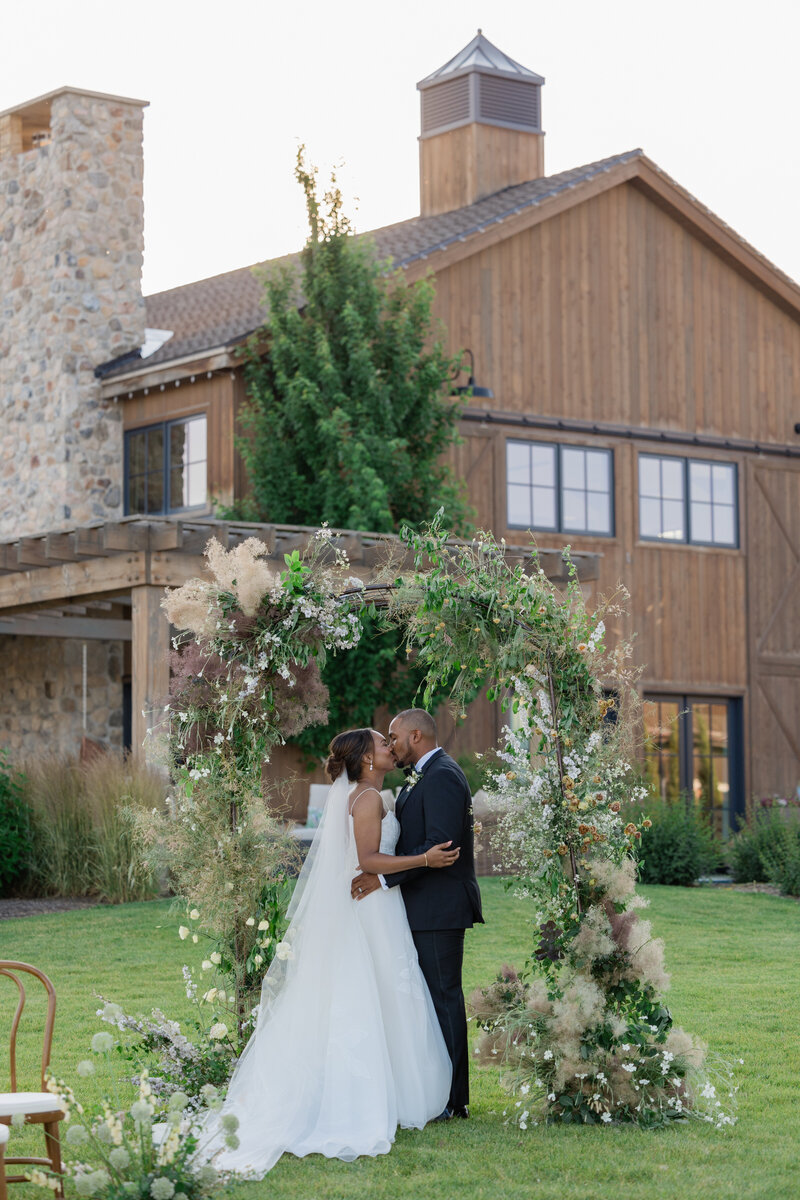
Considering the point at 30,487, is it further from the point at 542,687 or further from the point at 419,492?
the point at 542,687

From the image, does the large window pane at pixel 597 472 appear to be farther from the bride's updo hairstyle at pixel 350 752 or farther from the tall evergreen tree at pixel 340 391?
the bride's updo hairstyle at pixel 350 752

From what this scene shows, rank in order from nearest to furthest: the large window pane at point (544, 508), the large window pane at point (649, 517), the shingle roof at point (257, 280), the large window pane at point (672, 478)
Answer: the shingle roof at point (257, 280) < the large window pane at point (544, 508) < the large window pane at point (649, 517) < the large window pane at point (672, 478)

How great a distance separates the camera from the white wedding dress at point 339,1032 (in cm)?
642

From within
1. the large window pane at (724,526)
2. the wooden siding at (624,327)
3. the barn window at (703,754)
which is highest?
the wooden siding at (624,327)

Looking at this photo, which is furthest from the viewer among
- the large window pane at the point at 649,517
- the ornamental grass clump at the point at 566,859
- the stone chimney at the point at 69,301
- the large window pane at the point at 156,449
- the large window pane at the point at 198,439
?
the large window pane at the point at 649,517

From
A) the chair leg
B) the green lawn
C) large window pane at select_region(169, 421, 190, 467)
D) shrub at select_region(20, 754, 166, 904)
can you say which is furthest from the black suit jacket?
large window pane at select_region(169, 421, 190, 467)

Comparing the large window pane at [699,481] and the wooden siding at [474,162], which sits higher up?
the wooden siding at [474,162]

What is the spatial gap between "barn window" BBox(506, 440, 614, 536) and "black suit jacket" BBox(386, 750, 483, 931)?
1142 cm

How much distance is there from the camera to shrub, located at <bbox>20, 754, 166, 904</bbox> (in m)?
13.2

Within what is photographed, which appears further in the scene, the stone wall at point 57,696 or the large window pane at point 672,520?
the large window pane at point 672,520

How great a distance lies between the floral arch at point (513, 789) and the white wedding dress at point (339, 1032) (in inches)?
14.8

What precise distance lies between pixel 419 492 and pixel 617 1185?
11.8 metres

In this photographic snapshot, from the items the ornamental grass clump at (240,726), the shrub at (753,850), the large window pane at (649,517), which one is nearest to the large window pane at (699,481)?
the large window pane at (649,517)

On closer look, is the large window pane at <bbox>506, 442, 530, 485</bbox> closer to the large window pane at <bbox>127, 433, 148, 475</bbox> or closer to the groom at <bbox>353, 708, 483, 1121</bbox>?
the large window pane at <bbox>127, 433, 148, 475</bbox>
